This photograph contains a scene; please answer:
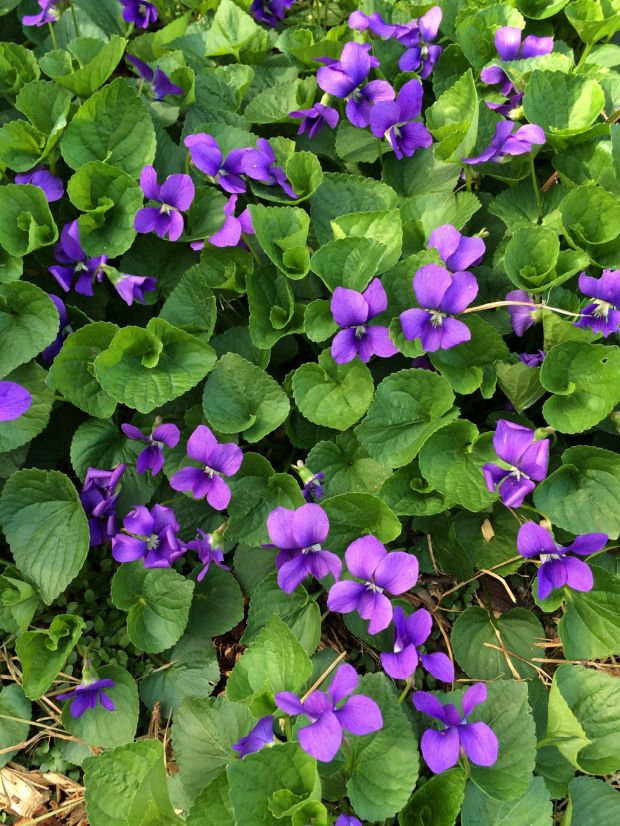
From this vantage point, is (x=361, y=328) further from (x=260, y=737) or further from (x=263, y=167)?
(x=260, y=737)

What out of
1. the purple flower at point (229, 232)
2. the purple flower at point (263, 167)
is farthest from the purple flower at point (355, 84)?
the purple flower at point (229, 232)

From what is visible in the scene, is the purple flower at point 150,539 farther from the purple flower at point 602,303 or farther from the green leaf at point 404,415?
the purple flower at point 602,303

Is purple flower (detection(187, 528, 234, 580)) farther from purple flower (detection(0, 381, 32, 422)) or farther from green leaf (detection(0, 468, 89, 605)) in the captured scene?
purple flower (detection(0, 381, 32, 422))

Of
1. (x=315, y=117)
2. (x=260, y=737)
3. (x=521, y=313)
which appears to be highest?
(x=315, y=117)

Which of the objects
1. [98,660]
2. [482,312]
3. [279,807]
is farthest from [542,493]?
[98,660]

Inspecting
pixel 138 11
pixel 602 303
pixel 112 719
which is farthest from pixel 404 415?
pixel 138 11

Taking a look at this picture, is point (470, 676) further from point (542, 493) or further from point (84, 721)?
point (84, 721)
